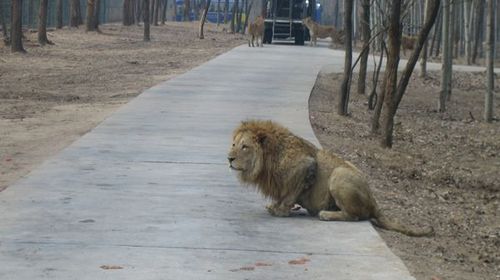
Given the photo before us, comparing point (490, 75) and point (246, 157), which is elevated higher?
point (490, 75)

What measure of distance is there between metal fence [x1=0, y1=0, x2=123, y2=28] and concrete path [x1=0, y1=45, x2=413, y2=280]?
26.7 m

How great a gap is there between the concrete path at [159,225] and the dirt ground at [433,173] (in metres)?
0.62

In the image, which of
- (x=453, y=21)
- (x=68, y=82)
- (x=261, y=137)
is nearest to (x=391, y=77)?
(x=261, y=137)

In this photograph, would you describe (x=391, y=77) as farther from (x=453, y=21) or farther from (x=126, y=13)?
(x=126, y=13)

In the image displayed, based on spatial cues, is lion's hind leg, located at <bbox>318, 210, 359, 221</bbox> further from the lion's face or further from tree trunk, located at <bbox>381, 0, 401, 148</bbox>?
tree trunk, located at <bbox>381, 0, 401, 148</bbox>

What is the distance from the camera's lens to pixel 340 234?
30.4 ft

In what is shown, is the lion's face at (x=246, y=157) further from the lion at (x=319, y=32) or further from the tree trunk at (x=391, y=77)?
the lion at (x=319, y=32)

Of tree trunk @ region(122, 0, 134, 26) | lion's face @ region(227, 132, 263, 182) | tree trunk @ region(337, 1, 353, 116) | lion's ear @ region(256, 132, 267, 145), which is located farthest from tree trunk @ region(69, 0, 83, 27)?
lion's face @ region(227, 132, 263, 182)

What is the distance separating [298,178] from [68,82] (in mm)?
17247

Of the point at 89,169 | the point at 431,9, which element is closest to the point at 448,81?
the point at 431,9

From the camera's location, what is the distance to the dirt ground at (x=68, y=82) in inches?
604

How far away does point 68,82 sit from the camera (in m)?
26.3

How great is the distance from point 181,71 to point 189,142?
14.9m

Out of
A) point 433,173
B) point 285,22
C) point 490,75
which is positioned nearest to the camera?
point 433,173
